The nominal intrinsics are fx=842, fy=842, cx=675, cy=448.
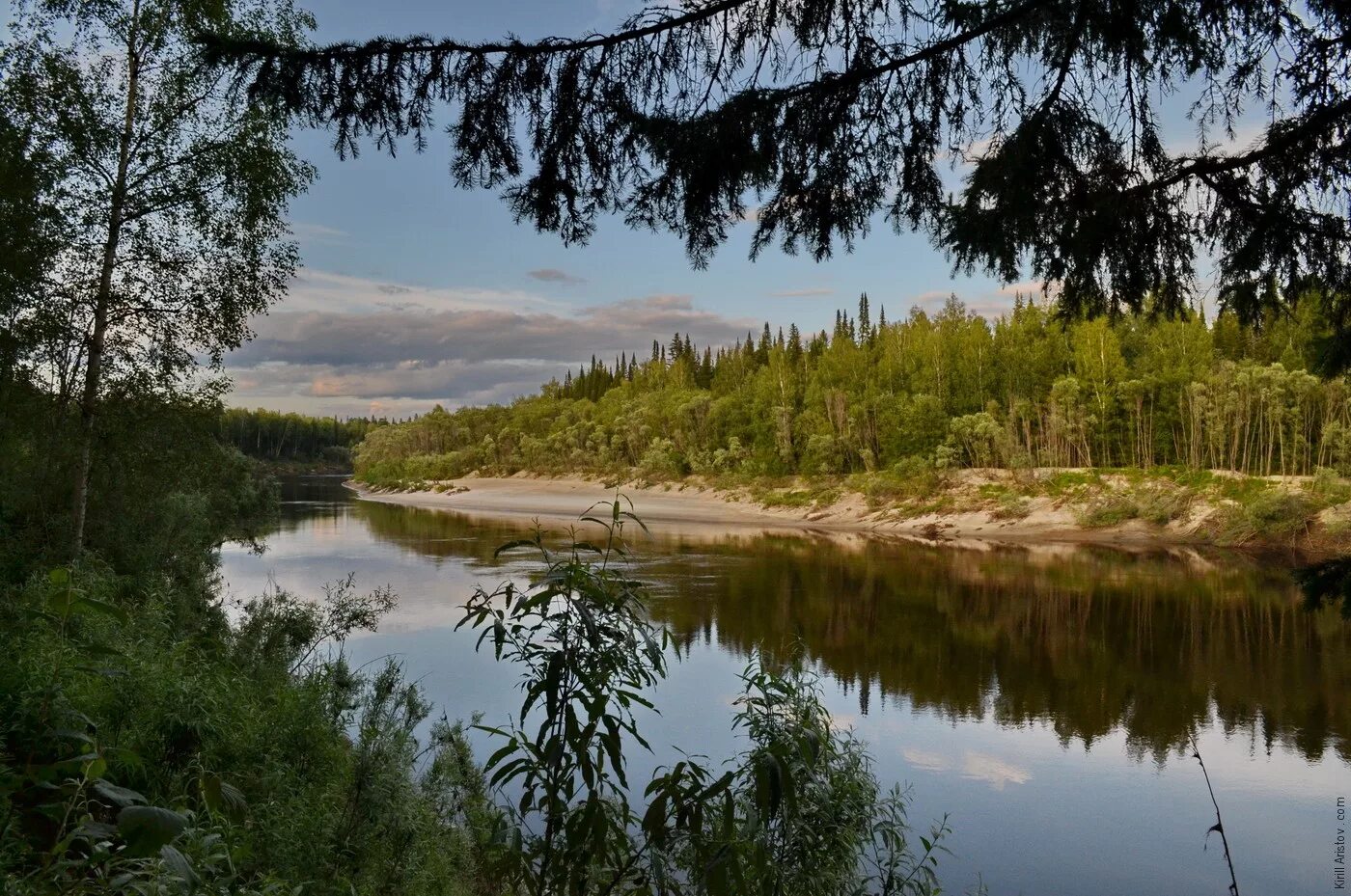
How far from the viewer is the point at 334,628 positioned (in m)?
11.5

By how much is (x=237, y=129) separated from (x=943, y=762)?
9.81 m

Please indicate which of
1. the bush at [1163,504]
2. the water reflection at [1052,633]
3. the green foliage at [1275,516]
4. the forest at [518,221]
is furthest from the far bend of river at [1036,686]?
the bush at [1163,504]

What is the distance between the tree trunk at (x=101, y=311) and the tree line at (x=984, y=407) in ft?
71.9

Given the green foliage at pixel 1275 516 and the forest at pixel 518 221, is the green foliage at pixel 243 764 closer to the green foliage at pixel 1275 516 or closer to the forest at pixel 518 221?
the forest at pixel 518 221

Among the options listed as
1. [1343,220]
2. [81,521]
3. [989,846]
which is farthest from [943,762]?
[81,521]

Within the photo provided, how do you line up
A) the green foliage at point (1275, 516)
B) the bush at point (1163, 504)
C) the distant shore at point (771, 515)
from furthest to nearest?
the distant shore at point (771, 515) < the bush at point (1163, 504) < the green foliage at point (1275, 516)

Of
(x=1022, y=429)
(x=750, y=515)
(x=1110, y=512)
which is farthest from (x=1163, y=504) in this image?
(x=750, y=515)

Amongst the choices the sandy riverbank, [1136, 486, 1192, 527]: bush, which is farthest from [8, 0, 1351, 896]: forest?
[1136, 486, 1192, 527]: bush

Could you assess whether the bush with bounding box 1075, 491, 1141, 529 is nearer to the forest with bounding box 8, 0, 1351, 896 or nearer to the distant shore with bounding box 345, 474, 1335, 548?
the distant shore with bounding box 345, 474, 1335, 548

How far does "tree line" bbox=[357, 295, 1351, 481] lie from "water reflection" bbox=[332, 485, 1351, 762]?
6.92 m

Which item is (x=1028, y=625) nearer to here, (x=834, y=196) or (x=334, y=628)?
Result: (x=334, y=628)

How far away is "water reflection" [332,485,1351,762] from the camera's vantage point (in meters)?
11.1

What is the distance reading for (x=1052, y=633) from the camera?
15711 mm

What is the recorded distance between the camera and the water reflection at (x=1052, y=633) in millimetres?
11141
